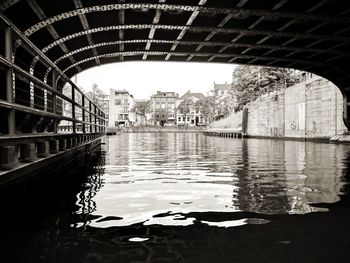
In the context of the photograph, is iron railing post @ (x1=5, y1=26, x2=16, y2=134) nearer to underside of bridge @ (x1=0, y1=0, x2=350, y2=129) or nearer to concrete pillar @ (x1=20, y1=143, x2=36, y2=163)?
concrete pillar @ (x1=20, y1=143, x2=36, y2=163)

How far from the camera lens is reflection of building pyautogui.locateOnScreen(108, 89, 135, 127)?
137 meters

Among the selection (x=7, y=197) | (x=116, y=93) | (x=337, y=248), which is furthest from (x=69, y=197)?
(x=116, y=93)

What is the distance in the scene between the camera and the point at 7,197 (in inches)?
176

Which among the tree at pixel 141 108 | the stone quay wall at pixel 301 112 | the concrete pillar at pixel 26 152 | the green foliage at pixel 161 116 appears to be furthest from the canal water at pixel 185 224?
the green foliage at pixel 161 116

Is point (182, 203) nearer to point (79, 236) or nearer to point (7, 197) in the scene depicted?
point (79, 236)

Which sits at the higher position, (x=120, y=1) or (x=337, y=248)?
(x=120, y=1)

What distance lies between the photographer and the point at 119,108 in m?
139

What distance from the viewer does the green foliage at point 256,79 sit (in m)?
52.5

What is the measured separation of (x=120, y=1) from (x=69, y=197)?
9.02 m

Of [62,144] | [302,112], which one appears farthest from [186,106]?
[62,144]

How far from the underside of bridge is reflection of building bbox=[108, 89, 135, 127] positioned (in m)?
117

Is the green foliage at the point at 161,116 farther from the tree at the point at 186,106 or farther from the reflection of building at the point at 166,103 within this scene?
the tree at the point at 186,106

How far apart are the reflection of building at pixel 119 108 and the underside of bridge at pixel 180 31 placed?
116672 millimetres

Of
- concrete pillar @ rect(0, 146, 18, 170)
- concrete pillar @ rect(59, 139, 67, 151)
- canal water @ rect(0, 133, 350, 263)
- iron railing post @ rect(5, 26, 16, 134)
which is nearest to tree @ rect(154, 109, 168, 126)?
concrete pillar @ rect(59, 139, 67, 151)
